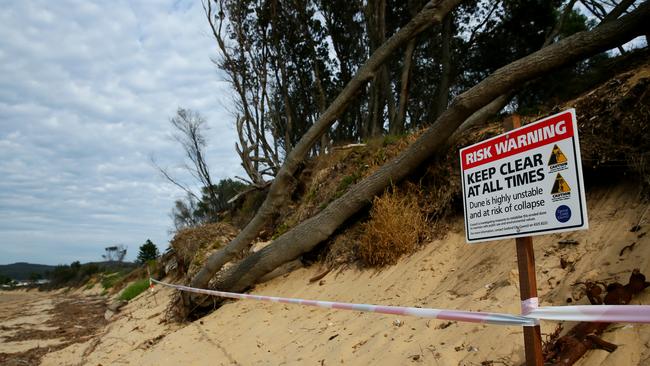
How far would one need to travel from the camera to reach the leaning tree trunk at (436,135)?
17.6 ft

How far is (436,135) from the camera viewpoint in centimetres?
633

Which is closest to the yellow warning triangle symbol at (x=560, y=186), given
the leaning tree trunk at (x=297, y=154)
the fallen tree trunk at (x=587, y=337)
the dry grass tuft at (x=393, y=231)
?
the fallen tree trunk at (x=587, y=337)

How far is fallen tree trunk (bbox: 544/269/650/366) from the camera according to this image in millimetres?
2906

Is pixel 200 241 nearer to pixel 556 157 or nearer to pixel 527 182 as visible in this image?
pixel 527 182

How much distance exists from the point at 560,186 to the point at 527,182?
0.20 metres

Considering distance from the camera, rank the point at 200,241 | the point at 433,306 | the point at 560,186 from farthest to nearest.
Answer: the point at 200,241
the point at 433,306
the point at 560,186

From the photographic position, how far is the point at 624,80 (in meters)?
5.03

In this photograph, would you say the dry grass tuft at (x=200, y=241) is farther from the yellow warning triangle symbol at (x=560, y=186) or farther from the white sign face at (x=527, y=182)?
the yellow warning triangle symbol at (x=560, y=186)

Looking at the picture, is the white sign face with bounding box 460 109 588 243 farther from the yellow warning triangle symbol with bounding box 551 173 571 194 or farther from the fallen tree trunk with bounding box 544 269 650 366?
the fallen tree trunk with bounding box 544 269 650 366

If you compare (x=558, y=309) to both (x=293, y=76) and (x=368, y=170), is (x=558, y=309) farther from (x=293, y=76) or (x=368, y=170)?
(x=293, y=76)

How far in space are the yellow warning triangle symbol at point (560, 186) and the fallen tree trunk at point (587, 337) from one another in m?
1.28

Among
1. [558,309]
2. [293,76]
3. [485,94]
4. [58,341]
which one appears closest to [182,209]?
[293,76]

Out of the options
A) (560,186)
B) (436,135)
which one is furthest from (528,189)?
(436,135)

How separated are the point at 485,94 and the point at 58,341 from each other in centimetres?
1154
